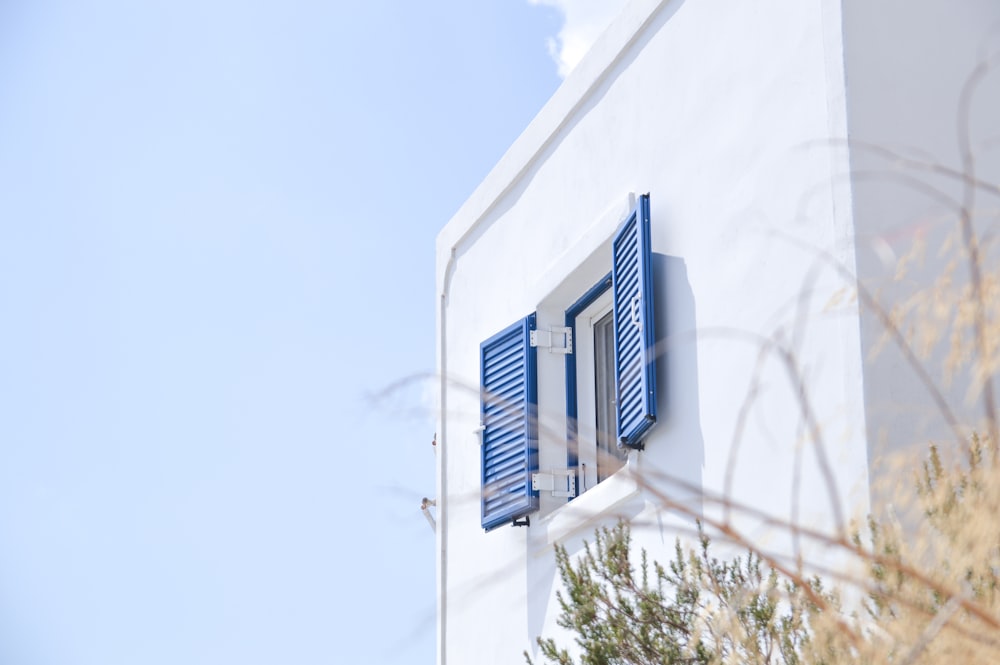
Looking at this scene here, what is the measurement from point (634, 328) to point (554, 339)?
128 cm

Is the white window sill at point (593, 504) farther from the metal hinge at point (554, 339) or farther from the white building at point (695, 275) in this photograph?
the metal hinge at point (554, 339)

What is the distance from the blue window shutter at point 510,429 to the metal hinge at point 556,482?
0.04m

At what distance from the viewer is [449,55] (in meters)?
12.5

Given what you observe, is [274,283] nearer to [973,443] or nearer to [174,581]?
[174,581]

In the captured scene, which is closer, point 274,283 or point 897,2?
point 897,2

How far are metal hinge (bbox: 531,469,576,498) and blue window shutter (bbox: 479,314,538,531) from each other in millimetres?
40

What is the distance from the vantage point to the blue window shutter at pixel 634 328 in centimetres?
679

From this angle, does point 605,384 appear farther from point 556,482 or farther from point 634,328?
point 634,328

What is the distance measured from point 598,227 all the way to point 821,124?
1893 millimetres

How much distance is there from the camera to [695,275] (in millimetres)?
6676

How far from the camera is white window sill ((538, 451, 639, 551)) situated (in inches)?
272

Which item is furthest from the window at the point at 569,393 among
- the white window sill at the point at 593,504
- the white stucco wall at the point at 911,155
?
the white stucco wall at the point at 911,155

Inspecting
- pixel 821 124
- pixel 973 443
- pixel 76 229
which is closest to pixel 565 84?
pixel 821 124

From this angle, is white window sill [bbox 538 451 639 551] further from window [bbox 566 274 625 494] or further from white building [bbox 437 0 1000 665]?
window [bbox 566 274 625 494]
